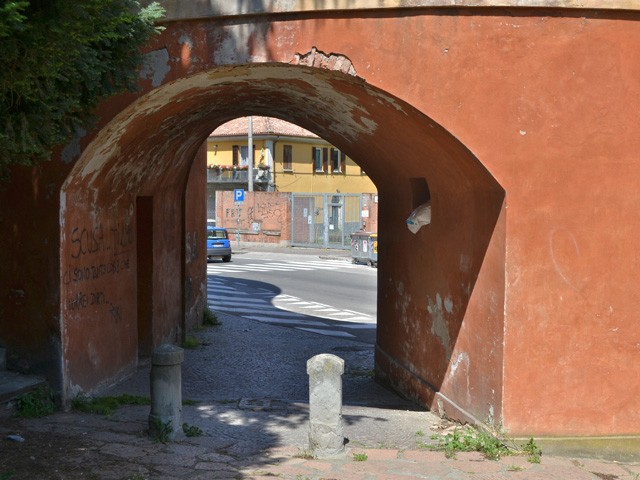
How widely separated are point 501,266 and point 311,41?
255 centimetres

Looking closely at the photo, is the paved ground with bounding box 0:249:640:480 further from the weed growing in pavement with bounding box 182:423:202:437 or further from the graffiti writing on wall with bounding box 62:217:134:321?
the graffiti writing on wall with bounding box 62:217:134:321

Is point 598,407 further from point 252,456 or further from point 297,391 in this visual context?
point 297,391

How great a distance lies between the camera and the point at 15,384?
7.73 metres

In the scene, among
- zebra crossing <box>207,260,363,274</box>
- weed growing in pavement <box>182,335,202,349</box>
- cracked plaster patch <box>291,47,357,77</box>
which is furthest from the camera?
zebra crossing <box>207,260,363,274</box>

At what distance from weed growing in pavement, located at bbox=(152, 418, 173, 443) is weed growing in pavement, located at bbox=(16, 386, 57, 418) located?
1.30 meters

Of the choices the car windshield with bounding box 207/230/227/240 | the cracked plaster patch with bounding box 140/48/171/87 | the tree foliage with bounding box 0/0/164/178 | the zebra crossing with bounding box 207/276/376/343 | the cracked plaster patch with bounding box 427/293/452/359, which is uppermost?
the cracked plaster patch with bounding box 140/48/171/87

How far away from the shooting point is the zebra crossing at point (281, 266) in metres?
28.3

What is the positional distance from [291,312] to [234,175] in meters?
29.6

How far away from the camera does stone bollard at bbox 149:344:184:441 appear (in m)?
7.10

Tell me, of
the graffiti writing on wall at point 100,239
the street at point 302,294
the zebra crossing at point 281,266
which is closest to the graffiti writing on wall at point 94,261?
the graffiti writing on wall at point 100,239

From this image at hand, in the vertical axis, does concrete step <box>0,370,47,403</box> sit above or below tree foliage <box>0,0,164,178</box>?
below

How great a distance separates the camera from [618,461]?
6.99 meters

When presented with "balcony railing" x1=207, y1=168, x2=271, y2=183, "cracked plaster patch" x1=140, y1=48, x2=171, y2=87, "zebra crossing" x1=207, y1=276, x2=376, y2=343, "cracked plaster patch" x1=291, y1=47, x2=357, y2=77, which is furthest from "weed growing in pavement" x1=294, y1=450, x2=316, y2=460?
"balcony railing" x1=207, y1=168, x2=271, y2=183

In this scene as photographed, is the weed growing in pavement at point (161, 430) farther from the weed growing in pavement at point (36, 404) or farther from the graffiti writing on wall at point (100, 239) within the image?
the graffiti writing on wall at point (100, 239)
